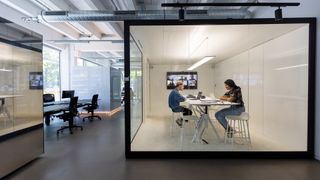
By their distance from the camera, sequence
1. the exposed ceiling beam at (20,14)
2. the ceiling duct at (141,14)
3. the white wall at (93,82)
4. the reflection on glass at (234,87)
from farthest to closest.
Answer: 1. the white wall at (93,82)
2. the exposed ceiling beam at (20,14)
3. the ceiling duct at (141,14)
4. the reflection on glass at (234,87)

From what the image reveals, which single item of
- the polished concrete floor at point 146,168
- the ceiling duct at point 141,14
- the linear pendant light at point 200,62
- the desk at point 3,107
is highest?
the ceiling duct at point 141,14

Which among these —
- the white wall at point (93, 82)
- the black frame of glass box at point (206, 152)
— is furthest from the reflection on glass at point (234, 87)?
the white wall at point (93, 82)

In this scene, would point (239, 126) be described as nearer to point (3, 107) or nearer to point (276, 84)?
point (276, 84)

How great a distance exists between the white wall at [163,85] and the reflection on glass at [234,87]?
0.8 inches

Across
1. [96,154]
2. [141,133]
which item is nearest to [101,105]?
[141,133]

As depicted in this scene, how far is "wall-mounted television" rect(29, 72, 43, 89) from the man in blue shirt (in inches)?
101

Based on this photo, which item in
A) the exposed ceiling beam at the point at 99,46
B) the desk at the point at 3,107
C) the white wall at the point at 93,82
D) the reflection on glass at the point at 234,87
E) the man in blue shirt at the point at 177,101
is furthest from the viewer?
the exposed ceiling beam at the point at 99,46

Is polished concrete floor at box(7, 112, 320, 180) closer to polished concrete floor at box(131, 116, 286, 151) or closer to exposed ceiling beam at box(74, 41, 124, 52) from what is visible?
polished concrete floor at box(131, 116, 286, 151)

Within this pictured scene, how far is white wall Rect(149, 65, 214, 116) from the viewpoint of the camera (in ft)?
15.6

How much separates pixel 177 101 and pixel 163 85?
0.50 meters

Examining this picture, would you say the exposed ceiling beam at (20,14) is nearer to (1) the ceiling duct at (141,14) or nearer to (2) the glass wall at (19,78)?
(1) the ceiling duct at (141,14)

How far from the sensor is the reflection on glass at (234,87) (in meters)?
4.39

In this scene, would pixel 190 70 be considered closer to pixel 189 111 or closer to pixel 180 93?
pixel 180 93

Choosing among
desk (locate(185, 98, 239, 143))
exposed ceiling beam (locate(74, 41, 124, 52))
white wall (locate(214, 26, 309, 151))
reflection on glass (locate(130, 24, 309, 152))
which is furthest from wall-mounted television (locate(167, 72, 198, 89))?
exposed ceiling beam (locate(74, 41, 124, 52))
